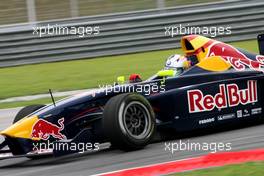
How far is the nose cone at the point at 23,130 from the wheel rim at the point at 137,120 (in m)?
1.02

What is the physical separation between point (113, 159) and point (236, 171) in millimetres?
1760

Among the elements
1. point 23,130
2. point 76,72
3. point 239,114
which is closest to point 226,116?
point 239,114

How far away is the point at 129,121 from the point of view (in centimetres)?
710

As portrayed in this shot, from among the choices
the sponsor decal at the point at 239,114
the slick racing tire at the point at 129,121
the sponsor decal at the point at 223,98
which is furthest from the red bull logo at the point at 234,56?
the slick racing tire at the point at 129,121

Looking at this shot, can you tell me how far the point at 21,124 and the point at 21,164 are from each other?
0.54 m

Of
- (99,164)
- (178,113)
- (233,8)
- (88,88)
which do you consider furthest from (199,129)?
(233,8)

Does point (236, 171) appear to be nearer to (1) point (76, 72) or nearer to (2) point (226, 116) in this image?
(2) point (226, 116)

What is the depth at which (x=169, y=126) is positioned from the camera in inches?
297

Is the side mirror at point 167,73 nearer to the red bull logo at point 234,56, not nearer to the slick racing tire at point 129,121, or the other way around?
the red bull logo at point 234,56

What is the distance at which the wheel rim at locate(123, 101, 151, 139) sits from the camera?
706 centimetres

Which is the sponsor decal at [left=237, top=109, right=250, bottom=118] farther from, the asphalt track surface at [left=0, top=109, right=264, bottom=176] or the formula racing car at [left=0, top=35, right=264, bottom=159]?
the asphalt track surface at [left=0, top=109, right=264, bottom=176]

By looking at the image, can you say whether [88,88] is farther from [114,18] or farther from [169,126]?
[169,126]

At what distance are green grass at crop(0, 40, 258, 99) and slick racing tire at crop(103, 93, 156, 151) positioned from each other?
6.13 meters

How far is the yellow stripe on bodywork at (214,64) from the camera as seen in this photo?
7.99m
